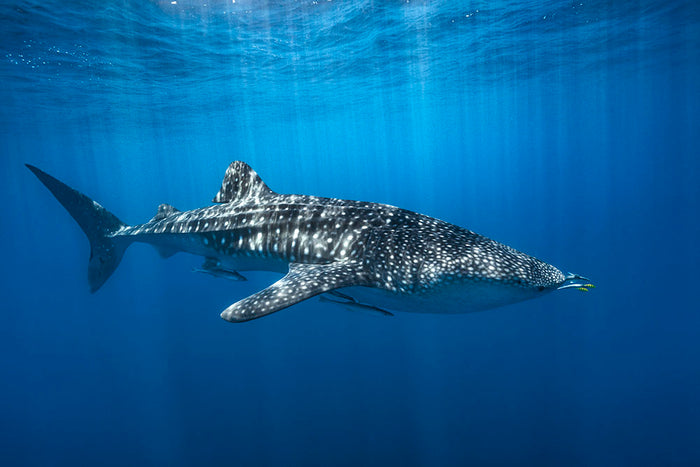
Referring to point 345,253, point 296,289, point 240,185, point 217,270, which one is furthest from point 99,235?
point 296,289

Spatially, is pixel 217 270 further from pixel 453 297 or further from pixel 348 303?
pixel 453 297

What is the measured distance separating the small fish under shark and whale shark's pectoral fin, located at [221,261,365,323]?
12 mm

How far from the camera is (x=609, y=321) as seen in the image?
16.5 meters

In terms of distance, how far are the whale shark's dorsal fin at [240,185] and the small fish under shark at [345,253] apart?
18mm

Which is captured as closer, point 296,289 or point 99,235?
point 296,289

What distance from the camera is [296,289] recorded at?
4195mm

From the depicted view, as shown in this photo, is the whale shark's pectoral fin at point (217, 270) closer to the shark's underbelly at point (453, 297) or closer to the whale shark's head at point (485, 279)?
the shark's underbelly at point (453, 297)

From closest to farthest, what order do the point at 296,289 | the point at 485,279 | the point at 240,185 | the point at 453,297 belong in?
the point at 485,279
the point at 296,289
the point at 453,297
the point at 240,185

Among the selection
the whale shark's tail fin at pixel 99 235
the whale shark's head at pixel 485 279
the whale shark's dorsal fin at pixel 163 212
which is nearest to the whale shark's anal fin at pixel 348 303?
the whale shark's head at pixel 485 279

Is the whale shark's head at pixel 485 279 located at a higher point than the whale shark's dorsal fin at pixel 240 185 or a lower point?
lower

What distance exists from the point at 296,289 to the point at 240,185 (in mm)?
3369

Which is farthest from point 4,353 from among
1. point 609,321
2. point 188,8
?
point 609,321

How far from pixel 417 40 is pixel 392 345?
16009 millimetres

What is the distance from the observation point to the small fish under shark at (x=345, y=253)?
414 centimetres
